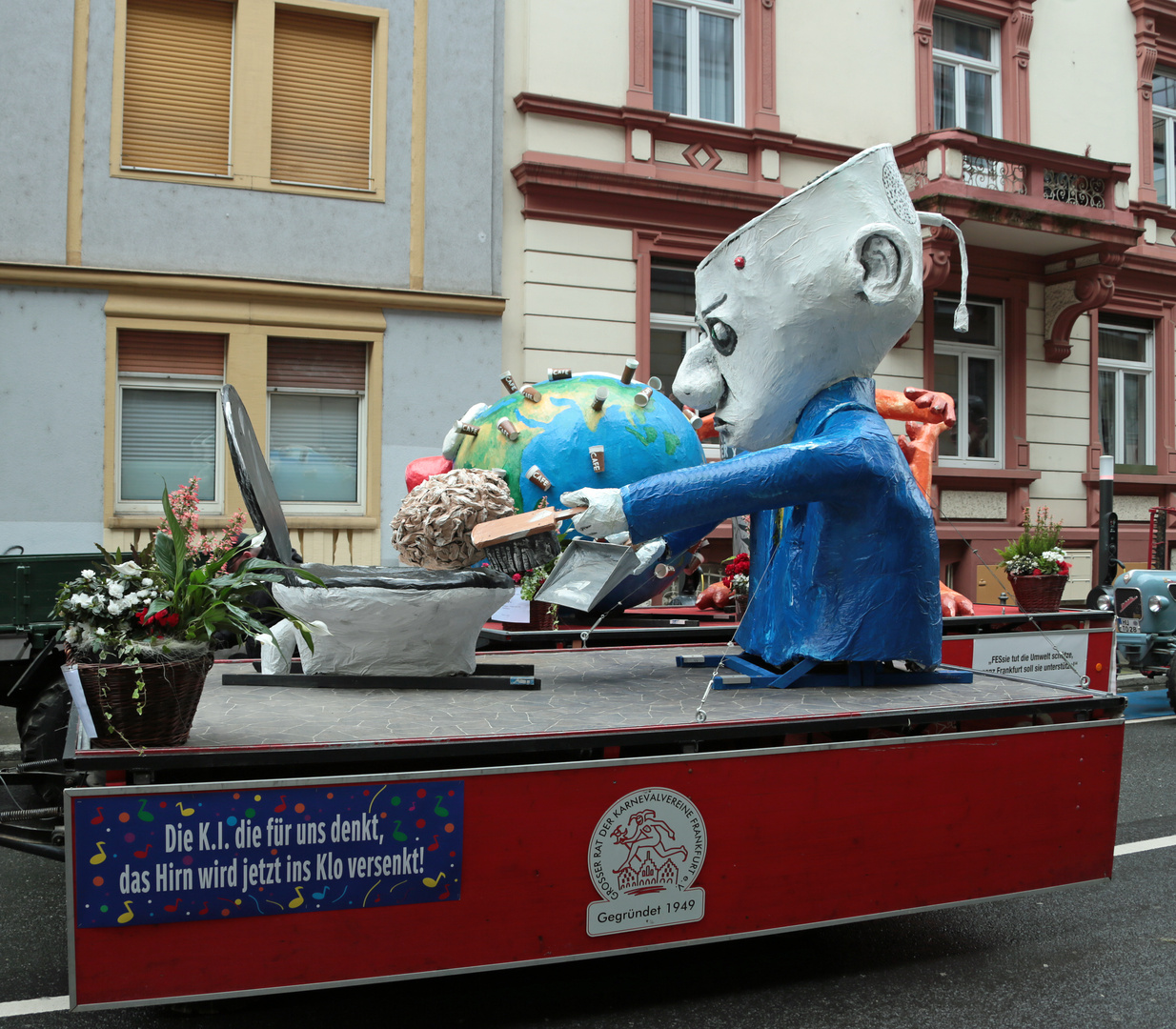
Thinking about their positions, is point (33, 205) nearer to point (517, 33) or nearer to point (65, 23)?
point (65, 23)

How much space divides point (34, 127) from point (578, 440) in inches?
273

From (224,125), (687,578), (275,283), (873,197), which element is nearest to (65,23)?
(224,125)

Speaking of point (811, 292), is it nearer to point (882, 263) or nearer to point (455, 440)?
point (882, 263)

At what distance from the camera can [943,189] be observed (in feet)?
37.7

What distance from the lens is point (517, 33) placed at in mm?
10758

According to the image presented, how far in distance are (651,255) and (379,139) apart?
3.01m

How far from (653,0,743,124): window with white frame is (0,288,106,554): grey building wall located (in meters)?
6.36

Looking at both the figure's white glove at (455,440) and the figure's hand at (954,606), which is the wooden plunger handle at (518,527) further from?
the figure's hand at (954,606)

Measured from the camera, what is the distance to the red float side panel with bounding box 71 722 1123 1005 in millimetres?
2510

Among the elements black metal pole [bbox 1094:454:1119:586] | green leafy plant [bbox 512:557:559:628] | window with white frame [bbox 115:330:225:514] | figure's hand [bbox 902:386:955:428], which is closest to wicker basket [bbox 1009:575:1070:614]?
figure's hand [bbox 902:386:955:428]

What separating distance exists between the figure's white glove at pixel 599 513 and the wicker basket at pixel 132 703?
51.8 inches

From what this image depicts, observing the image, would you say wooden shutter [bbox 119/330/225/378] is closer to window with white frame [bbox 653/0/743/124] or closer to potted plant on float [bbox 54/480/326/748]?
window with white frame [bbox 653/0/743/124]

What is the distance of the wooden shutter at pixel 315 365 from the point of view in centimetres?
1009

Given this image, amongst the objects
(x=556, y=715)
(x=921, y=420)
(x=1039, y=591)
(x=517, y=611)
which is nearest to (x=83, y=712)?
(x=556, y=715)
